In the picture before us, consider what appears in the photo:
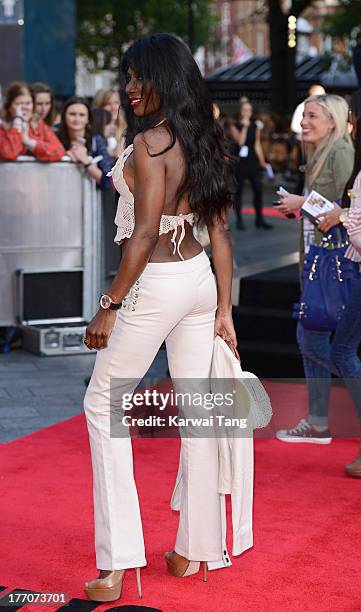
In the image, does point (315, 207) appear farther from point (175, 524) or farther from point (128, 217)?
point (128, 217)

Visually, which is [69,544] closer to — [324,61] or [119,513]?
[119,513]

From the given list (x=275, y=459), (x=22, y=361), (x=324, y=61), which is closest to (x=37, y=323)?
(x=22, y=361)

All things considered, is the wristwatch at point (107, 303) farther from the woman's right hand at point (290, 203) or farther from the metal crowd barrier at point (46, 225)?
the metal crowd barrier at point (46, 225)

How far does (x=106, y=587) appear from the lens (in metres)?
4.15

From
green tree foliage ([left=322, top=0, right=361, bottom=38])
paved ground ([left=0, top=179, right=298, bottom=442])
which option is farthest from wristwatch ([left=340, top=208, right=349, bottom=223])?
green tree foliage ([left=322, top=0, right=361, bottom=38])

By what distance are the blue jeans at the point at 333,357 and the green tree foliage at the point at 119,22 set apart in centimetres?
4412

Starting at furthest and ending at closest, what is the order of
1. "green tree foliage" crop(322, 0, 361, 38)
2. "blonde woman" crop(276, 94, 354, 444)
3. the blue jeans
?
"green tree foliage" crop(322, 0, 361, 38), "blonde woman" crop(276, 94, 354, 444), the blue jeans

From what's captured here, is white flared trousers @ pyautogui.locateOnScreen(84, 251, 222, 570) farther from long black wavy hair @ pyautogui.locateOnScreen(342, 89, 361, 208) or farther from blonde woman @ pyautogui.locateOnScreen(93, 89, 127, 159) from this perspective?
blonde woman @ pyautogui.locateOnScreen(93, 89, 127, 159)

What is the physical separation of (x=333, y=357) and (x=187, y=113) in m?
2.57

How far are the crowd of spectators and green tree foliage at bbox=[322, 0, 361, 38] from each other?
85.4ft

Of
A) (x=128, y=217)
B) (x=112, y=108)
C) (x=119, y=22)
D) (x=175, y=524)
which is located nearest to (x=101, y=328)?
(x=128, y=217)

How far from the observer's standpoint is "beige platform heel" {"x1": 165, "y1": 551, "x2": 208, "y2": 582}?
14.5 ft

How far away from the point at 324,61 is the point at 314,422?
34.0 metres

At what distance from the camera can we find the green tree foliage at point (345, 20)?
119 feet
